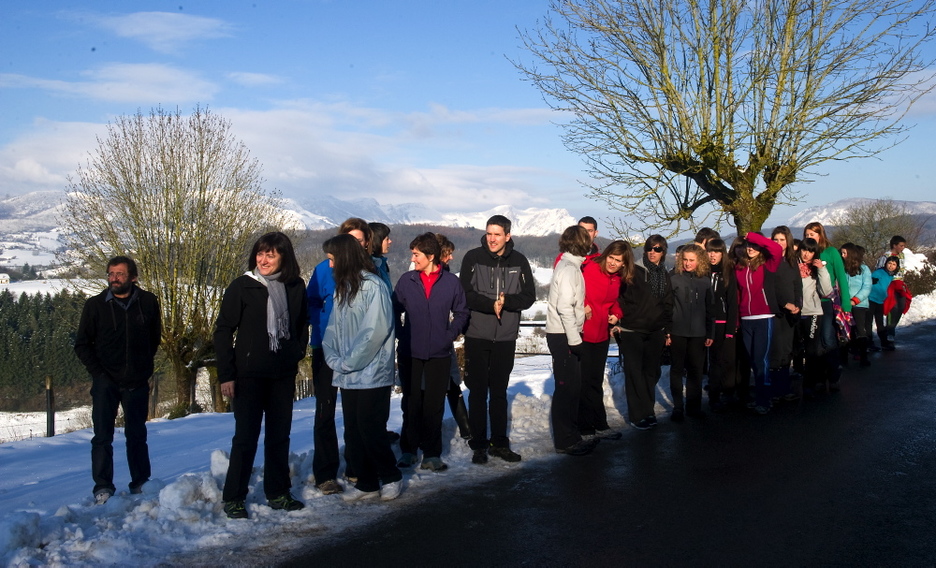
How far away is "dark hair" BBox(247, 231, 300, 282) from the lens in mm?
5520

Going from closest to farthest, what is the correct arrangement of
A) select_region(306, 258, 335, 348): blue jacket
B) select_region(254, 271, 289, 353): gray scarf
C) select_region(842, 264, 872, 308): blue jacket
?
select_region(254, 271, 289, 353): gray scarf
select_region(306, 258, 335, 348): blue jacket
select_region(842, 264, 872, 308): blue jacket

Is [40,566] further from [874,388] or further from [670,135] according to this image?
[670,135]

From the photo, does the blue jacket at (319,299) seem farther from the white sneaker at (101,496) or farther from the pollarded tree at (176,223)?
the pollarded tree at (176,223)

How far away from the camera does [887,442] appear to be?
7250 mm

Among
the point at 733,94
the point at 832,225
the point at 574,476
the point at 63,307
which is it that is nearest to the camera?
the point at 574,476

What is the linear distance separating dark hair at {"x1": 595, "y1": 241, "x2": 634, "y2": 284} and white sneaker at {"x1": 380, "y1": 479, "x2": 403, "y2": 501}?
3163 millimetres

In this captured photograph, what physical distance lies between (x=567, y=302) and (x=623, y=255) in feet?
3.23

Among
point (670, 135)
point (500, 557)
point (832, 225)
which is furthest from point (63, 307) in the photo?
point (832, 225)

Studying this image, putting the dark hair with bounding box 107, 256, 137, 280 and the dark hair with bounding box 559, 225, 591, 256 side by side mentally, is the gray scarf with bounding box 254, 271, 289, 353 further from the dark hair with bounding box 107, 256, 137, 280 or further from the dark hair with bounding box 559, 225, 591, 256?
the dark hair with bounding box 559, 225, 591, 256

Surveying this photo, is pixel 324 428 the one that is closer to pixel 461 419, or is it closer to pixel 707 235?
pixel 461 419

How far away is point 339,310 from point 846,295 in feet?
24.7

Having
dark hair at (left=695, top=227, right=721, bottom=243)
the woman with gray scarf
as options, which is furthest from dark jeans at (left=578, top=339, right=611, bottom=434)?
the woman with gray scarf

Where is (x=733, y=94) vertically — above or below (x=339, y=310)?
above

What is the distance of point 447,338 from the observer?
6633mm
